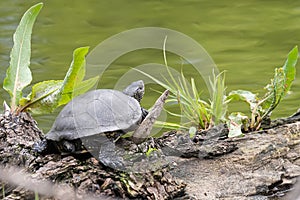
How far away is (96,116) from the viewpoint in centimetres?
213

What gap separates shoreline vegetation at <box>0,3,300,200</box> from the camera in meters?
2.07

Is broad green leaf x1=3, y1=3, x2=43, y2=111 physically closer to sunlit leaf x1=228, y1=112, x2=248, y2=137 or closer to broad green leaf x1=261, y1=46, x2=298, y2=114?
sunlit leaf x1=228, y1=112, x2=248, y2=137

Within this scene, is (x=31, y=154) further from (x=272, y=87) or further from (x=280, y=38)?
(x=280, y=38)

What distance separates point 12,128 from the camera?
231 cm

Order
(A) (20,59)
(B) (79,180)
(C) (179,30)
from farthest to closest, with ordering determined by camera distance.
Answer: (C) (179,30), (A) (20,59), (B) (79,180)

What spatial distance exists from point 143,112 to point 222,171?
0.37 m

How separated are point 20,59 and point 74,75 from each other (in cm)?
34

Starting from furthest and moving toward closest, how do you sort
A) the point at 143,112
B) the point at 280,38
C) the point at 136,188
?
the point at 280,38, the point at 143,112, the point at 136,188

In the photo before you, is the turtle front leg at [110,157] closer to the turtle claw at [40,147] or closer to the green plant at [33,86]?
the turtle claw at [40,147]

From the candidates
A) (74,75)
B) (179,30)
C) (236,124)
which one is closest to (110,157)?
(74,75)

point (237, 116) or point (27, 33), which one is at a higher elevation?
point (27, 33)

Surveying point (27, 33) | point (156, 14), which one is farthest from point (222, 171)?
point (156, 14)

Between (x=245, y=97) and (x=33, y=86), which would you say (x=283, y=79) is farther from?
(x=33, y=86)

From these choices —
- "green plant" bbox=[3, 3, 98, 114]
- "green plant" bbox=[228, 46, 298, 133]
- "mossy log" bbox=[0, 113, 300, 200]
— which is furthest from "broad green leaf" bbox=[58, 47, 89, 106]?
"green plant" bbox=[228, 46, 298, 133]
